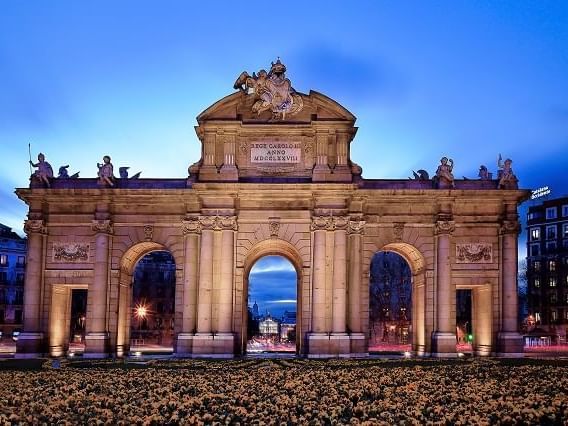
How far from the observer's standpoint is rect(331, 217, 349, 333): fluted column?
139 ft

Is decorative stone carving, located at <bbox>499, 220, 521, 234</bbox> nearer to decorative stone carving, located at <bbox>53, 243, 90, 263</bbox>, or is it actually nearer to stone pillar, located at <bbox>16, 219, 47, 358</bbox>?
decorative stone carving, located at <bbox>53, 243, 90, 263</bbox>

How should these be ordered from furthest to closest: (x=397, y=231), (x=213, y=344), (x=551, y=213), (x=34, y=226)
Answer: (x=551, y=213) < (x=397, y=231) < (x=34, y=226) < (x=213, y=344)

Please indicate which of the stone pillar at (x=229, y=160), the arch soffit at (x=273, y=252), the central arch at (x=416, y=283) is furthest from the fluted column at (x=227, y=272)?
the central arch at (x=416, y=283)

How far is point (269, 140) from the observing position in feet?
145

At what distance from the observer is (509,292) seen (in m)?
43.8

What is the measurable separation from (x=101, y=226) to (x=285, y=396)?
26.4 meters

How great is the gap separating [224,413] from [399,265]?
80.4 meters

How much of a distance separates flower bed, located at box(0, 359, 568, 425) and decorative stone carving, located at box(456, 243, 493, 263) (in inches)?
558

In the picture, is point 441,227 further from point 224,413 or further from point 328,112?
point 224,413

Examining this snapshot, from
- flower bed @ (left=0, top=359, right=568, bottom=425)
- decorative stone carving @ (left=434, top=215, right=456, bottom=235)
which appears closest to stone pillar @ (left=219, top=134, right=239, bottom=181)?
decorative stone carving @ (left=434, top=215, right=456, bottom=235)

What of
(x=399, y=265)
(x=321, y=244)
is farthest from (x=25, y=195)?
(x=399, y=265)

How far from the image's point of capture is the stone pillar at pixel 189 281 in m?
42.5

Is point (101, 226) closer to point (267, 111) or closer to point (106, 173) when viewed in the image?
point (106, 173)

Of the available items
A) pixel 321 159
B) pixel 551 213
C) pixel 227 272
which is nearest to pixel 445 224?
pixel 321 159
